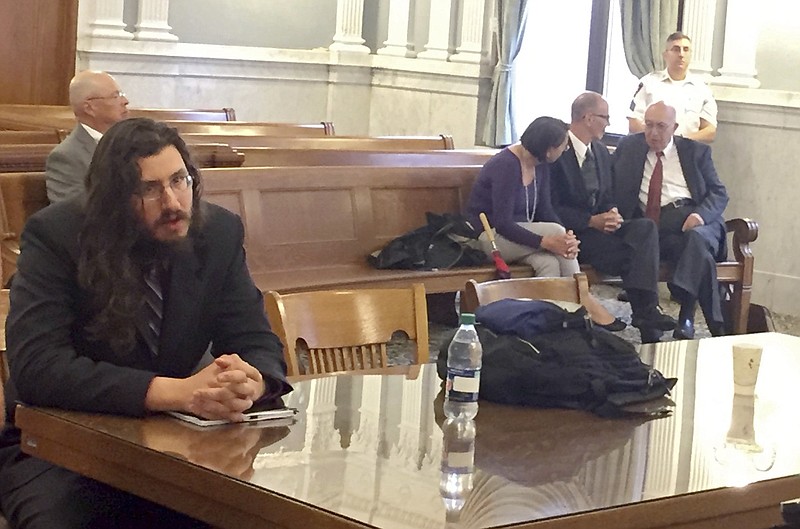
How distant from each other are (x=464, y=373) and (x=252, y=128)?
5.56 meters

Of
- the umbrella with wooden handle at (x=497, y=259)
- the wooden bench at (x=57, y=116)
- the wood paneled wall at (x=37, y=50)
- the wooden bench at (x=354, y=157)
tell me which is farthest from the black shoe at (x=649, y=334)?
the wood paneled wall at (x=37, y=50)

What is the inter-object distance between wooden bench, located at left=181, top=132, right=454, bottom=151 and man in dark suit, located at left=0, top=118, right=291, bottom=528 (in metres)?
3.92

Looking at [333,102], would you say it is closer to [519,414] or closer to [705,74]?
[705,74]

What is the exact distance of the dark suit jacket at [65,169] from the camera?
16.6ft

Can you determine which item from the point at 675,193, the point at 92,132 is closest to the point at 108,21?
the point at 92,132

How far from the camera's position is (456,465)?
2328 millimetres

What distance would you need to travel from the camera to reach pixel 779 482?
7.89ft

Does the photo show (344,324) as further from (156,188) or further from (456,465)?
(456,465)

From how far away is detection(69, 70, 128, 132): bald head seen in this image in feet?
18.6

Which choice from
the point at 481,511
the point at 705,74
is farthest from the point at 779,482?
the point at 705,74

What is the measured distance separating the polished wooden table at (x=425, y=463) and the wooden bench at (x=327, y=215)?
2746 mm

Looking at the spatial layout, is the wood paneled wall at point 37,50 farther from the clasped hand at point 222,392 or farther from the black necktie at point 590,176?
the clasped hand at point 222,392

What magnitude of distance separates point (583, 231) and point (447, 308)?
0.85 meters

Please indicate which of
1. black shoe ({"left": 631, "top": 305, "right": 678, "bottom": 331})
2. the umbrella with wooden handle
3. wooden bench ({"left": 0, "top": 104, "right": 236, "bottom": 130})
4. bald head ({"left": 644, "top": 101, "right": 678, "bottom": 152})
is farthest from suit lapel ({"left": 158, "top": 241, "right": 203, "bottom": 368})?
bald head ({"left": 644, "top": 101, "right": 678, "bottom": 152})
